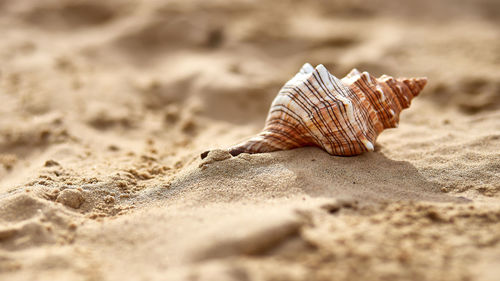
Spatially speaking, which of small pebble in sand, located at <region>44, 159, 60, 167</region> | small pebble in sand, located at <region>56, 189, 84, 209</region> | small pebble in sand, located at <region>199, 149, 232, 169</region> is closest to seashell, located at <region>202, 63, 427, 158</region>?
small pebble in sand, located at <region>199, 149, 232, 169</region>

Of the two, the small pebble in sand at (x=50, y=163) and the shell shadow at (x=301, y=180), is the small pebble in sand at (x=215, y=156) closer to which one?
the shell shadow at (x=301, y=180)

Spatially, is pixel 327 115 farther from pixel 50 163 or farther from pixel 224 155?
pixel 50 163

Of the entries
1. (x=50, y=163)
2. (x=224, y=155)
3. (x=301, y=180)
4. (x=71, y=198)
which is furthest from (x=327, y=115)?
(x=50, y=163)

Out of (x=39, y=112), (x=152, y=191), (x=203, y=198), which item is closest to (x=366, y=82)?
(x=203, y=198)

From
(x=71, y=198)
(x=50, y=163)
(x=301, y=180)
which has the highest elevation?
(x=50, y=163)

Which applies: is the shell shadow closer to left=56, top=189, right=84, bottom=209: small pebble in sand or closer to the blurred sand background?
the blurred sand background

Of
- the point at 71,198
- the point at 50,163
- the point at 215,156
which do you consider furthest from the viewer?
the point at 50,163
